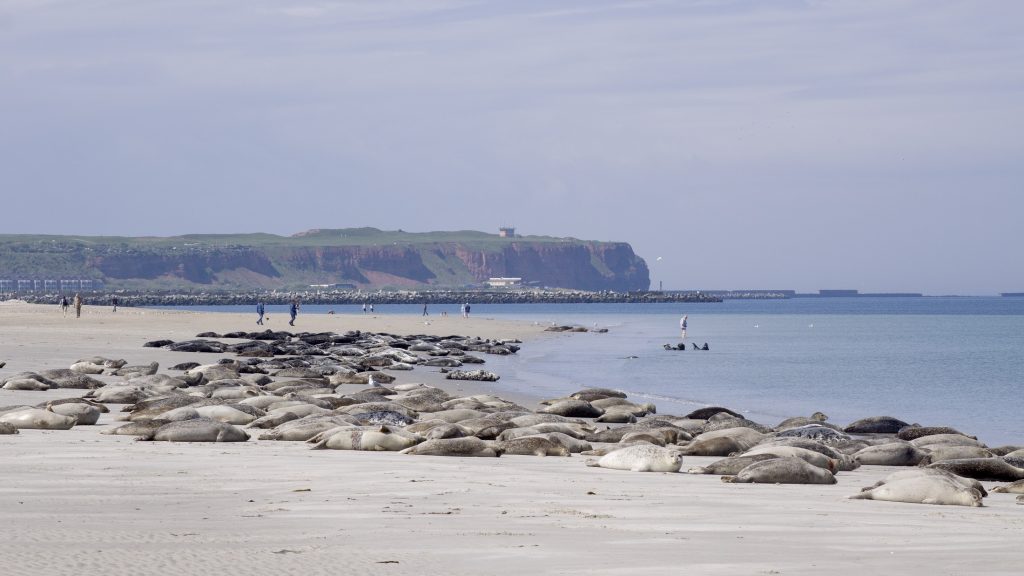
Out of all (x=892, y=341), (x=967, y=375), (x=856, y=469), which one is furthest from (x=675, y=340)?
(x=856, y=469)

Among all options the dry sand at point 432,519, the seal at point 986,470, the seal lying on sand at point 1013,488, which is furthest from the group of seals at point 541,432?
the seal lying on sand at point 1013,488

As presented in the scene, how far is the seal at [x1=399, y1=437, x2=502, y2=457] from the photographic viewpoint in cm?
1215

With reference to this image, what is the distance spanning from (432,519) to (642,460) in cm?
412

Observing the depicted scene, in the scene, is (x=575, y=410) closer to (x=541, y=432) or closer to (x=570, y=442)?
(x=541, y=432)

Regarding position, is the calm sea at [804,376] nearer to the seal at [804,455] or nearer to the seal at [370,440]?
the seal at [804,455]

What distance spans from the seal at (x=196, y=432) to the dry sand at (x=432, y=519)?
0.51 meters

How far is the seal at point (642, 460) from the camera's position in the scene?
11.5 m

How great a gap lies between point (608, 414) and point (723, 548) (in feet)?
36.5

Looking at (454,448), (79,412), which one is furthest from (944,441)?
(79,412)

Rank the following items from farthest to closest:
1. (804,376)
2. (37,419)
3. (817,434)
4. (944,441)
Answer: (804,376), (817,434), (944,441), (37,419)

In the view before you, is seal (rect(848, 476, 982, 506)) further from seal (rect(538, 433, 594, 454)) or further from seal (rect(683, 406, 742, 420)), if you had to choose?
seal (rect(683, 406, 742, 420))

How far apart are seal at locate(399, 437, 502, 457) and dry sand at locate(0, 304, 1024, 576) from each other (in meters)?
0.28

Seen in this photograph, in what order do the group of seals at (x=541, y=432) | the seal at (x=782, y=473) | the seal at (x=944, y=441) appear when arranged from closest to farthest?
the seal at (x=782, y=473)
the group of seals at (x=541, y=432)
the seal at (x=944, y=441)

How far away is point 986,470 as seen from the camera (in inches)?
451
